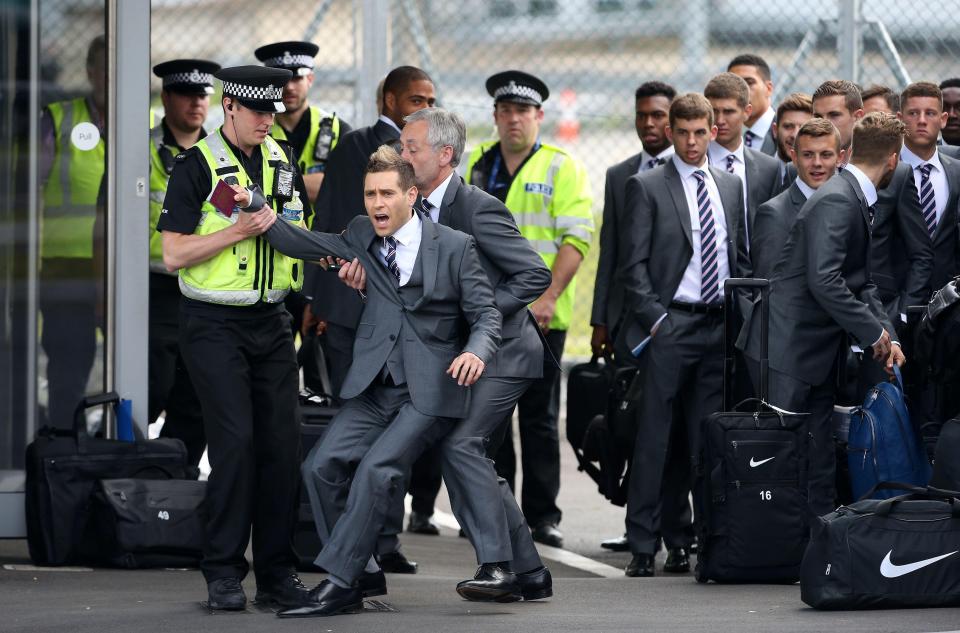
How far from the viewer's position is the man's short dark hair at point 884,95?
9.18 meters

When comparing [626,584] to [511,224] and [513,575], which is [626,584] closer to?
[513,575]

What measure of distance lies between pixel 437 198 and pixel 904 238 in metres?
2.34

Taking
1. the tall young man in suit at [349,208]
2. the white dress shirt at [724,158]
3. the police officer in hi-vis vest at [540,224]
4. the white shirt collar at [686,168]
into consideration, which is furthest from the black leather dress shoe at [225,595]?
the white dress shirt at [724,158]

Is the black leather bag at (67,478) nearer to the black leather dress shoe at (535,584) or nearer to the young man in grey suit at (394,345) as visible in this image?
the young man in grey suit at (394,345)

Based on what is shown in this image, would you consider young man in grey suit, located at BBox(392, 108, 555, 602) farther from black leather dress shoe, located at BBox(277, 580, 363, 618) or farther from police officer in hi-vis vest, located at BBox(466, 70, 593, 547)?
police officer in hi-vis vest, located at BBox(466, 70, 593, 547)

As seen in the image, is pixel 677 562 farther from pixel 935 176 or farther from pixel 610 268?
pixel 935 176

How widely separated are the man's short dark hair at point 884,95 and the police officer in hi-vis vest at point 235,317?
12.1 ft

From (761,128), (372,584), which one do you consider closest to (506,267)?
(372,584)

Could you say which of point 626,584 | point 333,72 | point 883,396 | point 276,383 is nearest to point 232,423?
point 276,383

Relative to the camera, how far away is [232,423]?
6496 millimetres

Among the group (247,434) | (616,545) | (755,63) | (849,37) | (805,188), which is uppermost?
(849,37)

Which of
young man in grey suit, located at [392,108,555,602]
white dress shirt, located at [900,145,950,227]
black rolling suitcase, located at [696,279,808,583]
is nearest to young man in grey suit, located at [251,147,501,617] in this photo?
young man in grey suit, located at [392,108,555,602]

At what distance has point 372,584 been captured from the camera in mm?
6836

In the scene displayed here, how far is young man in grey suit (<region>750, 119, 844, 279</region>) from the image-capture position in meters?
7.77
